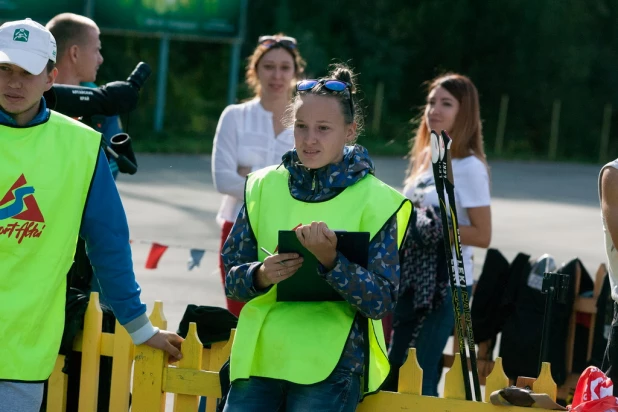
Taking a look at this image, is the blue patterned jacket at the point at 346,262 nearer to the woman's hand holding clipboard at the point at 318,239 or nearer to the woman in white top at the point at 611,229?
the woman's hand holding clipboard at the point at 318,239

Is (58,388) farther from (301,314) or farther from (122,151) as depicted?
(301,314)

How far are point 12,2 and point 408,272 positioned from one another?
849 inches

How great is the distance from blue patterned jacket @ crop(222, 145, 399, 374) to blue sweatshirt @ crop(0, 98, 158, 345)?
35 centimetres

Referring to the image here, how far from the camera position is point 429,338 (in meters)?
5.42

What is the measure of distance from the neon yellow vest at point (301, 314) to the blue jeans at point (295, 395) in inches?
1.4

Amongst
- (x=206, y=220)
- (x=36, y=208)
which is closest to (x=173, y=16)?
(x=206, y=220)

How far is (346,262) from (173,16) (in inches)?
964

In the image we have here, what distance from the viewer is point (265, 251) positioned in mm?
3457

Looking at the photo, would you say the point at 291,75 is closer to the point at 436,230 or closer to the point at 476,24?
the point at 436,230

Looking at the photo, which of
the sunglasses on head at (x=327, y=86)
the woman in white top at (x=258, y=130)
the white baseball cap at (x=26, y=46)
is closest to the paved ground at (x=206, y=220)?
the woman in white top at (x=258, y=130)

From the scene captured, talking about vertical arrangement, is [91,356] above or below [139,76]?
below

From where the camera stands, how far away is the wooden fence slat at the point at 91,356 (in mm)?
4320

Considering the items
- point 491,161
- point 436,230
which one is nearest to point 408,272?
point 436,230

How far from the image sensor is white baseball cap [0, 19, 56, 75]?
350 cm
